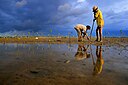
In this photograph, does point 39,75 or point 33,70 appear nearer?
point 39,75

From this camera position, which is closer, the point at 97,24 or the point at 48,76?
the point at 48,76

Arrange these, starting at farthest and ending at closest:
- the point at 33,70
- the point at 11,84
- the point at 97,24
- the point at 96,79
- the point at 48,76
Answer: the point at 97,24, the point at 33,70, the point at 48,76, the point at 96,79, the point at 11,84

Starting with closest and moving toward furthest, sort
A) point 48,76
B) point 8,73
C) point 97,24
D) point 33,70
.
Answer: point 48,76 < point 8,73 < point 33,70 < point 97,24

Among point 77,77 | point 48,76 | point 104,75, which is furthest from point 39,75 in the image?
point 104,75

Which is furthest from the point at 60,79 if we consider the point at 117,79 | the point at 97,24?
the point at 97,24

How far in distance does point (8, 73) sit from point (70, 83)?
1.56 meters

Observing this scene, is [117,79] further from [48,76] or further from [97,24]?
[97,24]

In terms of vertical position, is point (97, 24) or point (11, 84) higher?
point (97, 24)

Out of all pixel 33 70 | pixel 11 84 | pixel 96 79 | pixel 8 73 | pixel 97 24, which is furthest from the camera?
pixel 97 24

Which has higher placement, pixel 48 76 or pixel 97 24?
pixel 97 24

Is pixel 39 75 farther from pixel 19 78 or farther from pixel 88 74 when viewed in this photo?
pixel 88 74

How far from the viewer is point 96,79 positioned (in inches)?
138

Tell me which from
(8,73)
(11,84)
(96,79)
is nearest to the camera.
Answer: (11,84)

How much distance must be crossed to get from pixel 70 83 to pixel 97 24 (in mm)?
10563
